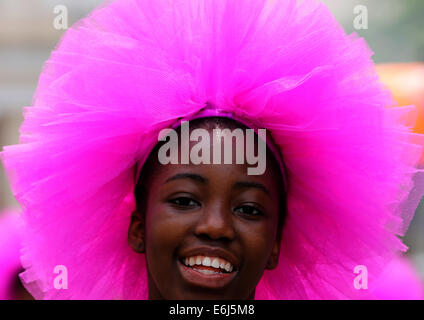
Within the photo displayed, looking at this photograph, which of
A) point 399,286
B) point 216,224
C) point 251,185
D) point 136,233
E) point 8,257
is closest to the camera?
point 216,224

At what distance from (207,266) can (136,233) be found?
356 mm

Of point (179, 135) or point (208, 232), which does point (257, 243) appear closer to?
point (208, 232)

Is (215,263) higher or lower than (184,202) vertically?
lower

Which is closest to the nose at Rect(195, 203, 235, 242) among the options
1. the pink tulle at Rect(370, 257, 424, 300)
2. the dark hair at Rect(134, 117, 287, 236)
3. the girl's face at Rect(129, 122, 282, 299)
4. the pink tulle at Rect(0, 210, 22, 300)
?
the girl's face at Rect(129, 122, 282, 299)

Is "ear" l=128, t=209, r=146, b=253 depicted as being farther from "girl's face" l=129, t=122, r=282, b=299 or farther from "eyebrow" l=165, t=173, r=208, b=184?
"eyebrow" l=165, t=173, r=208, b=184

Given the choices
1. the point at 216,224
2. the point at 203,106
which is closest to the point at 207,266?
the point at 216,224

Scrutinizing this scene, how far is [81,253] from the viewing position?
2.30 m

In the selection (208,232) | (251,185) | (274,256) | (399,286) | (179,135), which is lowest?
(399,286)

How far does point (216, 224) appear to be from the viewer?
1.93m

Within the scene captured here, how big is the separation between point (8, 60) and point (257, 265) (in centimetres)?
1119

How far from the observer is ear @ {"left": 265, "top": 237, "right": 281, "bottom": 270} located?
2209mm

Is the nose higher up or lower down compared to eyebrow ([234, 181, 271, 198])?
lower down

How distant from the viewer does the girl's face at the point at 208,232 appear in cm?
196
